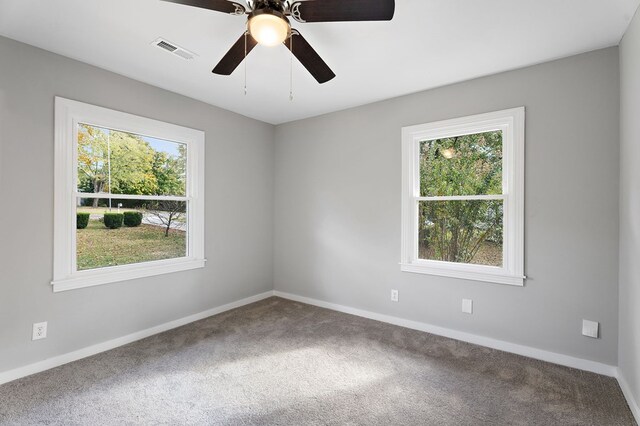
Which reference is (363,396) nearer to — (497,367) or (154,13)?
(497,367)

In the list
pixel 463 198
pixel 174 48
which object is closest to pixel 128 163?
pixel 174 48

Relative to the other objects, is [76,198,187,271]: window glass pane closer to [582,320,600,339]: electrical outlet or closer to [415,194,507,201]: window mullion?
[415,194,507,201]: window mullion

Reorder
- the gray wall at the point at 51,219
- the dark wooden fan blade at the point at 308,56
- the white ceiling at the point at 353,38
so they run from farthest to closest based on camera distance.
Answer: the gray wall at the point at 51,219 → the white ceiling at the point at 353,38 → the dark wooden fan blade at the point at 308,56

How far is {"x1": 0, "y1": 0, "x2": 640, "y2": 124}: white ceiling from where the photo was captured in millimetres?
1979

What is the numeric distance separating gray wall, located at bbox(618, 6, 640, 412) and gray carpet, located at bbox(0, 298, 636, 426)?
35 cm

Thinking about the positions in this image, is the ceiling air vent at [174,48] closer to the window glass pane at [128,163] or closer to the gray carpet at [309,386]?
the window glass pane at [128,163]

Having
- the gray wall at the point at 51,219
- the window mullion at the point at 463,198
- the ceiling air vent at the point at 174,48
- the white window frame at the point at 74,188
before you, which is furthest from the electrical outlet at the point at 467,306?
the ceiling air vent at the point at 174,48

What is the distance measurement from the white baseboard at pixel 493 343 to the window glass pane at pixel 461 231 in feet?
2.32

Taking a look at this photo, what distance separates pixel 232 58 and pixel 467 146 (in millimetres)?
2354

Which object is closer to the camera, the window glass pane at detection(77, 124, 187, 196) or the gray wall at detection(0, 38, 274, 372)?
the gray wall at detection(0, 38, 274, 372)

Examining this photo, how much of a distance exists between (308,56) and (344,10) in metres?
0.49

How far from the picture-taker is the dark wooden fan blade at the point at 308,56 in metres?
1.87

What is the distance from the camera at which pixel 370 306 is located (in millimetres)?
3676

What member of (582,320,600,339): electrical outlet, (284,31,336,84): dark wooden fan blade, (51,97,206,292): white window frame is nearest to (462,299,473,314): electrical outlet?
(582,320,600,339): electrical outlet
